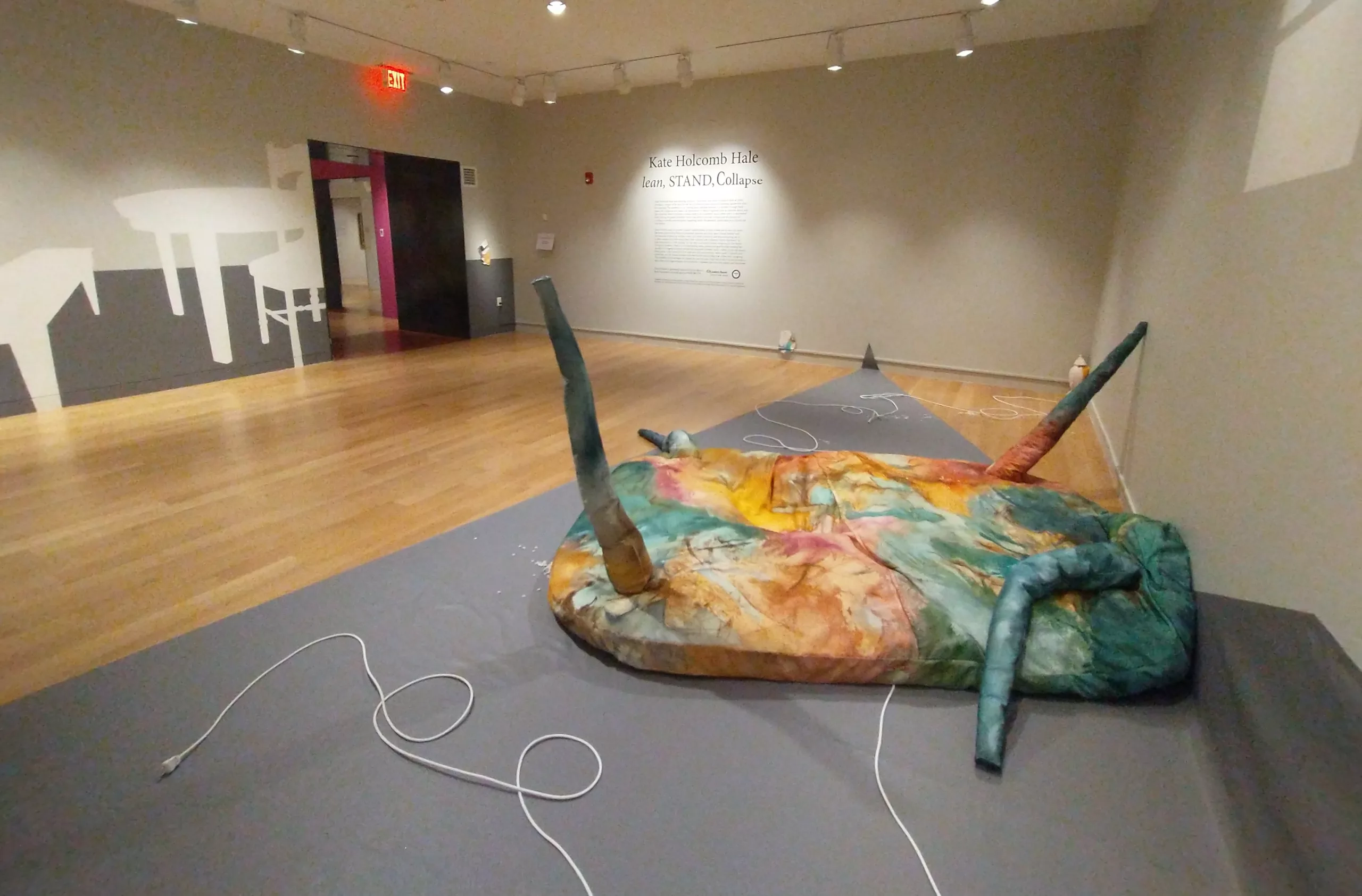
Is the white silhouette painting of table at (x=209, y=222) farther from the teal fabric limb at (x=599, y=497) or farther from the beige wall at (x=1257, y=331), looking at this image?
the beige wall at (x=1257, y=331)

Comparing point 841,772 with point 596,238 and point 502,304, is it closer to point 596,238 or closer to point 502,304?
point 596,238

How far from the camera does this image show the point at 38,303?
4449 millimetres

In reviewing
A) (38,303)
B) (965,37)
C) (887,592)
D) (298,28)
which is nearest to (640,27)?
(965,37)

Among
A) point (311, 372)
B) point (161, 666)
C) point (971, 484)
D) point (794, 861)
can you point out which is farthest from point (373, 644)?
point (311, 372)

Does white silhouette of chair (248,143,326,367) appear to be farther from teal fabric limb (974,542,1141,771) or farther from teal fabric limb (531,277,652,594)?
teal fabric limb (974,542,1141,771)

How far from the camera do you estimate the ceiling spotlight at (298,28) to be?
4789mm

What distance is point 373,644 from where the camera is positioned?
2.01 metres

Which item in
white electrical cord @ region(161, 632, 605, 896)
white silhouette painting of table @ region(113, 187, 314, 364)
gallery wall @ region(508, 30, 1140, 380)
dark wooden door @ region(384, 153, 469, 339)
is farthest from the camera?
dark wooden door @ region(384, 153, 469, 339)

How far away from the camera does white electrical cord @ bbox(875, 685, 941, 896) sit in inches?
51.8

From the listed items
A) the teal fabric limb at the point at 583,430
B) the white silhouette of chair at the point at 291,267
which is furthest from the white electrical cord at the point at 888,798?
the white silhouette of chair at the point at 291,267

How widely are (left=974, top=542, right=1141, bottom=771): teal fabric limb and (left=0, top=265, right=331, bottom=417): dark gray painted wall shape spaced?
5831 mm

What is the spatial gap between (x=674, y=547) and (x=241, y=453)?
2.77m

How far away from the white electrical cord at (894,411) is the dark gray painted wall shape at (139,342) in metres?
4.32

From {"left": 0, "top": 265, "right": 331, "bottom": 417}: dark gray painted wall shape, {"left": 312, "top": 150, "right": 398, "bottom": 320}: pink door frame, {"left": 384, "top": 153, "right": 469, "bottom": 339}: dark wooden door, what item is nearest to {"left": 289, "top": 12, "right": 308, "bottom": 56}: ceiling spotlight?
{"left": 0, "top": 265, "right": 331, "bottom": 417}: dark gray painted wall shape
